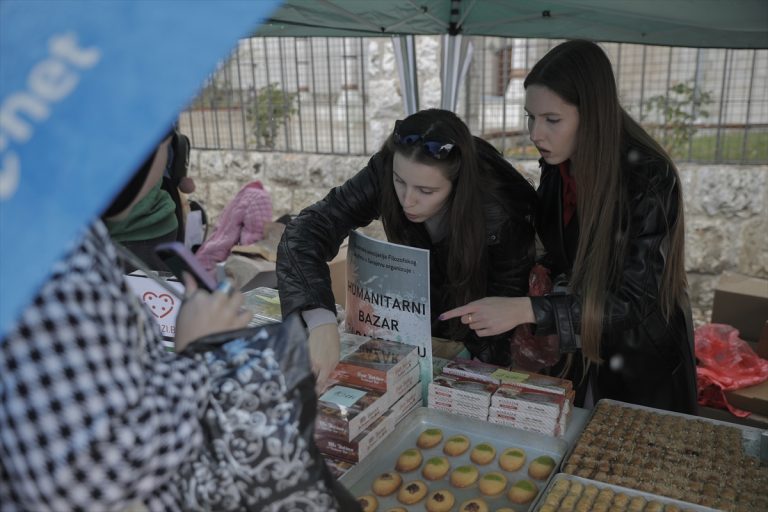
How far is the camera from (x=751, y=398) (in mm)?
2893

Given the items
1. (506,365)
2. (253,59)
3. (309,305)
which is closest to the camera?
(309,305)

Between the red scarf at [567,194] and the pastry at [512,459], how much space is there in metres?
0.89

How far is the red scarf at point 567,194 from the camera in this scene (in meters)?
2.17

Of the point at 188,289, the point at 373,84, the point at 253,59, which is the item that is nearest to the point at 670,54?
the point at 373,84

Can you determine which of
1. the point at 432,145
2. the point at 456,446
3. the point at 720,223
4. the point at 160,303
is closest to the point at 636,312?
the point at 456,446

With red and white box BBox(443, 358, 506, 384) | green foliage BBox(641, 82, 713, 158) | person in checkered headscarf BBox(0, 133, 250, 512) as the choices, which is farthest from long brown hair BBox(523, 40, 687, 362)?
green foliage BBox(641, 82, 713, 158)

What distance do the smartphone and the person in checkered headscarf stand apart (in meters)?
0.12

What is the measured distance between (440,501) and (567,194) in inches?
46.2

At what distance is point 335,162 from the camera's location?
682 centimetres

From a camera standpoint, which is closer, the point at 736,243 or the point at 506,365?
the point at 506,365

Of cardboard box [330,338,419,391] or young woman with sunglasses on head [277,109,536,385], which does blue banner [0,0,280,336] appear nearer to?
cardboard box [330,338,419,391]

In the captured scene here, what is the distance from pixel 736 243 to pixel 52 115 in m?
5.90

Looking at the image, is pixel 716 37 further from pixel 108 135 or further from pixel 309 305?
pixel 108 135

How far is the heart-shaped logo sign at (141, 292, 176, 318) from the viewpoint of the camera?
2021 millimetres
